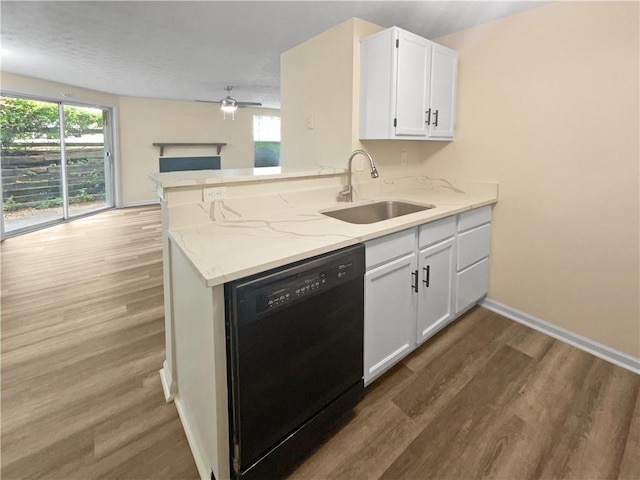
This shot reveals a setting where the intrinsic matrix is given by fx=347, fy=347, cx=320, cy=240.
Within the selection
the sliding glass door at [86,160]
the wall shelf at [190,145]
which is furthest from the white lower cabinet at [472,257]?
the wall shelf at [190,145]

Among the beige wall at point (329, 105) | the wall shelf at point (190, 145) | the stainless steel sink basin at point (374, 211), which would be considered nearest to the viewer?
the stainless steel sink basin at point (374, 211)

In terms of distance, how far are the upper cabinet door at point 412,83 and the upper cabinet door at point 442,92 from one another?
0.08 meters

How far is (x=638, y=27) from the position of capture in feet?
6.15

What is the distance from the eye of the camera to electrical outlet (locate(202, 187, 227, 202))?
1.73m

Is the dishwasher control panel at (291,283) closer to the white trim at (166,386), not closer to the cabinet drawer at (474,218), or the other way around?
the white trim at (166,386)

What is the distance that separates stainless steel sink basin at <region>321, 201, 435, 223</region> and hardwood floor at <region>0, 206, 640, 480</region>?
0.91 m

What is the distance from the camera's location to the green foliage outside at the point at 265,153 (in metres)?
8.88

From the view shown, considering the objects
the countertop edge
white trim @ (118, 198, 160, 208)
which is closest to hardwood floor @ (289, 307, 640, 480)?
the countertop edge

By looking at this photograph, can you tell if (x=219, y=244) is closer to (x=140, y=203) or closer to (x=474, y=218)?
(x=474, y=218)

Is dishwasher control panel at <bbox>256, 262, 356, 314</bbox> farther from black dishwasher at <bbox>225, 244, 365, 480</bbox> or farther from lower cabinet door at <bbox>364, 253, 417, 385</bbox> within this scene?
lower cabinet door at <bbox>364, 253, 417, 385</bbox>

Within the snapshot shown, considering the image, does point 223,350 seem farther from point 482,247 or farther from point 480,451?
point 482,247

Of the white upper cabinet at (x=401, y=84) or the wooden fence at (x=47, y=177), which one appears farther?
the wooden fence at (x=47, y=177)

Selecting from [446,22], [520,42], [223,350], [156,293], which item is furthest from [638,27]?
[156,293]

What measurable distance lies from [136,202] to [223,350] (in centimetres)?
724
